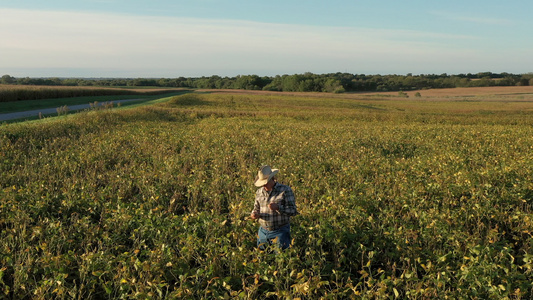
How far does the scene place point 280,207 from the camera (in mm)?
4934

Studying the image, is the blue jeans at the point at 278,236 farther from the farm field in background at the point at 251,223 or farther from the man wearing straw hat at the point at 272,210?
the farm field in background at the point at 251,223

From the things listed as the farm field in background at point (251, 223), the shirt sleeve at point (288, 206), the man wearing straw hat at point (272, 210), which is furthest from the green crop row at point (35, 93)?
the shirt sleeve at point (288, 206)

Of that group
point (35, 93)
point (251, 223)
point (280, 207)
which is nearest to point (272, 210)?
point (280, 207)

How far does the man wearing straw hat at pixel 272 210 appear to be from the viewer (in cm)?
488

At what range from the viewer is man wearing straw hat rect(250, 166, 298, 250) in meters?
4.88

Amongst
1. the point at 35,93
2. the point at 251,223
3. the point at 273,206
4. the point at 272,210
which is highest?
the point at 35,93

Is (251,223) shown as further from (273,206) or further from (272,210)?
(273,206)

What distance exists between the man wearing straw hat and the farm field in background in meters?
0.38

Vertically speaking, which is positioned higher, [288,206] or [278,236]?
[288,206]

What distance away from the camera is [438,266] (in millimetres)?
4809

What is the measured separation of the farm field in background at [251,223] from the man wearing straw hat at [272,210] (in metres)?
0.38

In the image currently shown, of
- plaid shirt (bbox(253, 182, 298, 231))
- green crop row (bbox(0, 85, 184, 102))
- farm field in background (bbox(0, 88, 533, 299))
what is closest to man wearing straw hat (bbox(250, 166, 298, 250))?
plaid shirt (bbox(253, 182, 298, 231))

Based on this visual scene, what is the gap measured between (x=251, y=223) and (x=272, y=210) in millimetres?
1070

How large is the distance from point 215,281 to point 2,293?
2726mm
